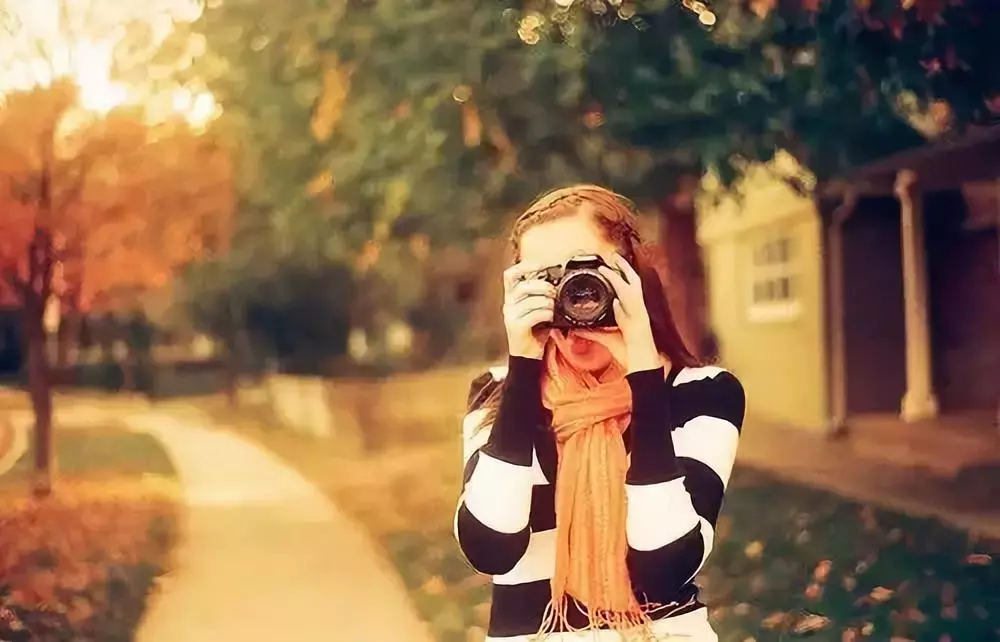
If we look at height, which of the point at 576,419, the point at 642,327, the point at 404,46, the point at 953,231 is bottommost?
the point at 576,419

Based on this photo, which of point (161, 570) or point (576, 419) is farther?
point (161, 570)

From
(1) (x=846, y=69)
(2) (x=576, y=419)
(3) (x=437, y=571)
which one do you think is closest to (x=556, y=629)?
(2) (x=576, y=419)

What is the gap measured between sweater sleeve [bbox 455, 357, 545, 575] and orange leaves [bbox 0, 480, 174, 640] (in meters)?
1.14

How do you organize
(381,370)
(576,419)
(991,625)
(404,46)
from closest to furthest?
(576,419)
(991,625)
(404,46)
(381,370)

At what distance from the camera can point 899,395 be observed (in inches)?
150

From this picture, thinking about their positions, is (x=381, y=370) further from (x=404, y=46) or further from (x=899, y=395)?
(x=899, y=395)

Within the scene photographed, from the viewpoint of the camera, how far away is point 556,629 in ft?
4.86

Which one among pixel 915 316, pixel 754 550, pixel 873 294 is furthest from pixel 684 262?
pixel 915 316

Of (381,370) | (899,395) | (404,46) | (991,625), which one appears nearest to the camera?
(991,625)

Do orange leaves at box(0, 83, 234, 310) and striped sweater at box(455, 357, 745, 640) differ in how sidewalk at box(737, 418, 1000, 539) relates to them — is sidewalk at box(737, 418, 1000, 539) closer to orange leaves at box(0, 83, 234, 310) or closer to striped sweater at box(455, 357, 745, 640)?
striped sweater at box(455, 357, 745, 640)

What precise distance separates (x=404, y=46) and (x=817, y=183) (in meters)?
1.07

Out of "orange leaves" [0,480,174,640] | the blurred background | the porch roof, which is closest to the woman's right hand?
the blurred background

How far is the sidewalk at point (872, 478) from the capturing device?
8.05 feet

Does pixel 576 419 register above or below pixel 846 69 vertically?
below
